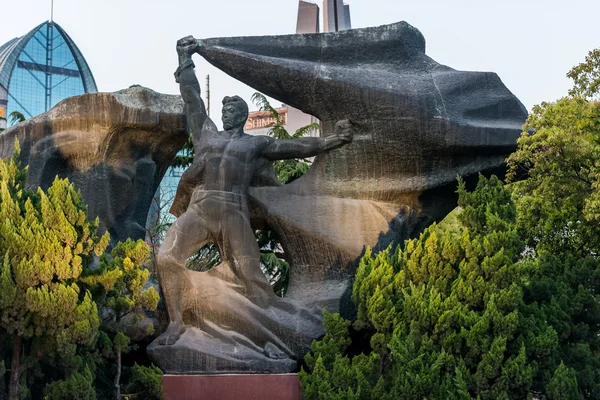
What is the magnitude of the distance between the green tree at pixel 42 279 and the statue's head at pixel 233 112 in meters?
2.02

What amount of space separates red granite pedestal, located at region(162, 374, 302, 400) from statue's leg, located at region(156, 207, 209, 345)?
49 centimetres

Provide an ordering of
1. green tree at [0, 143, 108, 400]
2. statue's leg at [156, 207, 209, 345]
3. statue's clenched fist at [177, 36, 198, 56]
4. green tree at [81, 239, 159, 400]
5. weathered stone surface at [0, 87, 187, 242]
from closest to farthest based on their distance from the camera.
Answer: green tree at [0, 143, 108, 400], green tree at [81, 239, 159, 400], statue's leg at [156, 207, 209, 345], statue's clenched fist at [177, 36, 198, 56], weathered stone surface at [0, 87, 187, 242]

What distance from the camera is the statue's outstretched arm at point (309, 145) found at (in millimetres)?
9562

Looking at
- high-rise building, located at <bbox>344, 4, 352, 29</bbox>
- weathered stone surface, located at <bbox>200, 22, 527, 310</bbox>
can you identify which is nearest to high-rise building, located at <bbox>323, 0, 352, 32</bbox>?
high-rise building, located at <bbox>344, 4, 352, 29</bbox>

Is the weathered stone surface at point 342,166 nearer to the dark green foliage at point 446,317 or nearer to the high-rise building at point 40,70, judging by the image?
the dark green foliage at point 446,317

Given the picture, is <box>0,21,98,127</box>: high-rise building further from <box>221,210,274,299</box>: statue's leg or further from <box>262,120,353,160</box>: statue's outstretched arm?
<box>221,210,274,299</box>: statue's leg

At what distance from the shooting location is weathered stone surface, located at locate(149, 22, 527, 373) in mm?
9148

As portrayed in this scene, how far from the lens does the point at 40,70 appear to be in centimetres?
4512

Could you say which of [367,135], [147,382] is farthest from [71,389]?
[367,135]

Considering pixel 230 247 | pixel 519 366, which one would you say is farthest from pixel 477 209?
pixel 230 247

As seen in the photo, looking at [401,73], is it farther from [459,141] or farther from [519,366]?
[519,366]

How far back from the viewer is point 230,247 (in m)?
9.32

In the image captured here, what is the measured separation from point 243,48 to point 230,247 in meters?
2.29

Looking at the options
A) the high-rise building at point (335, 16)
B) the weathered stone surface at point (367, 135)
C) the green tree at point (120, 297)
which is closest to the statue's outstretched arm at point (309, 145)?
the weathered stone surface at point (367, 135)
